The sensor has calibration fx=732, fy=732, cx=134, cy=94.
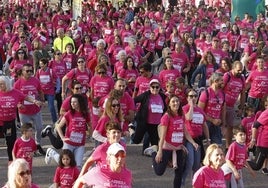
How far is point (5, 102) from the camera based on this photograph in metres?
10.6

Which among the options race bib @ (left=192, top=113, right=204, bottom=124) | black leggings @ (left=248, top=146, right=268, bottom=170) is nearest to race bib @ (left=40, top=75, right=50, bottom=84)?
race bib @ (left=192, top=113, right=204, bottom=124)

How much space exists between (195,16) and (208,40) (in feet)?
26.6

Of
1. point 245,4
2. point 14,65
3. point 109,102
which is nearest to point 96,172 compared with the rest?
point 109,102

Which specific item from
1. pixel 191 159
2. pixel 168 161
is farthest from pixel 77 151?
pixel 191 159

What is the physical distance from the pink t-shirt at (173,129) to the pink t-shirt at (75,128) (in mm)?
1182

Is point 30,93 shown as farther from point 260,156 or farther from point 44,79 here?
point 260,156

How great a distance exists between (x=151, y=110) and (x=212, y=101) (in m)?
0.96

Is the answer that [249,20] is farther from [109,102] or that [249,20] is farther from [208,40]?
[109,102]

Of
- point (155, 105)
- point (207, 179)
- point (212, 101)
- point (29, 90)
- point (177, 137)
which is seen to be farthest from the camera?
point (29, 90)

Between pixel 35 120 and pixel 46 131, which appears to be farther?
pixel 35 120

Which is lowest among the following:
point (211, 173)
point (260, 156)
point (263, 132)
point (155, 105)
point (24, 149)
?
point (260, 156)

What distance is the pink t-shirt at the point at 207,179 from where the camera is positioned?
24.2 feet

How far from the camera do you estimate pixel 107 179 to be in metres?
6.55

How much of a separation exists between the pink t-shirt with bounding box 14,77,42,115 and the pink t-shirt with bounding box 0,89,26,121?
87 centimetres
